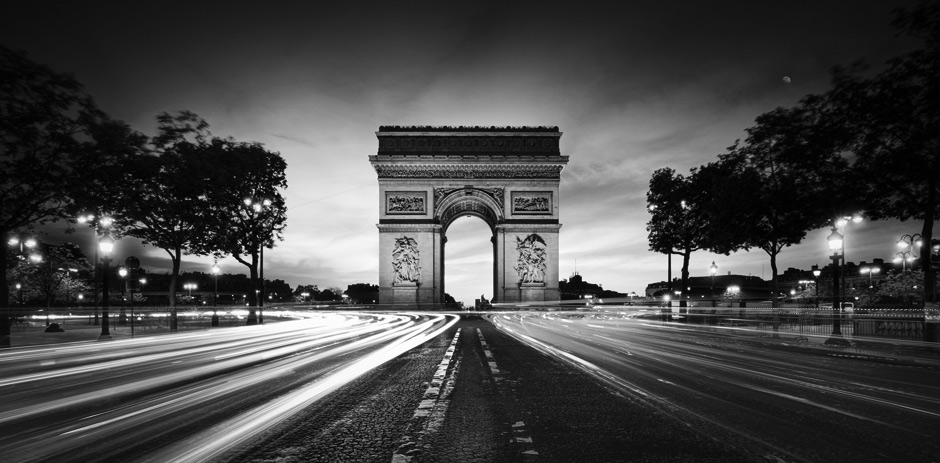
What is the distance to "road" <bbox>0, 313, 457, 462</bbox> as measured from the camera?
13.3ft

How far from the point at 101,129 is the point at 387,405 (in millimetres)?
12748

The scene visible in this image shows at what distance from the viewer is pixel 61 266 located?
44.3 m

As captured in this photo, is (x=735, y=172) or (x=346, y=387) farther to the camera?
(x=735, y=172)

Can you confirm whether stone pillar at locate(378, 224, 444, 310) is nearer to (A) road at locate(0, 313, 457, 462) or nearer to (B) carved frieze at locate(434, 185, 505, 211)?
(B) carved frieze at locate(434, 185, 505, 211)

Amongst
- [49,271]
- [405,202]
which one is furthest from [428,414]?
[49,271]

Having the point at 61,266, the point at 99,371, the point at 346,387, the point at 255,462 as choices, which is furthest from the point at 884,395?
the point at 61,266

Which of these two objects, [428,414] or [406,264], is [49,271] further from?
[428,414]

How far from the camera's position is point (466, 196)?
44875 mm

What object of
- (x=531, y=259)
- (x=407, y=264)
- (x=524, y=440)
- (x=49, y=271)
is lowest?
(x=524, y=440)

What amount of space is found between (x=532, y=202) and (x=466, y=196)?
5513 millimetres

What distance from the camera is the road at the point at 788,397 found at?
4.06m

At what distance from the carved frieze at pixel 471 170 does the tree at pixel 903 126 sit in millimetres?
27974

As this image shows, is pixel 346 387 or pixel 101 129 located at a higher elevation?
pixel 101 129

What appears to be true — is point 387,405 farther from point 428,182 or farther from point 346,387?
point 428,182
